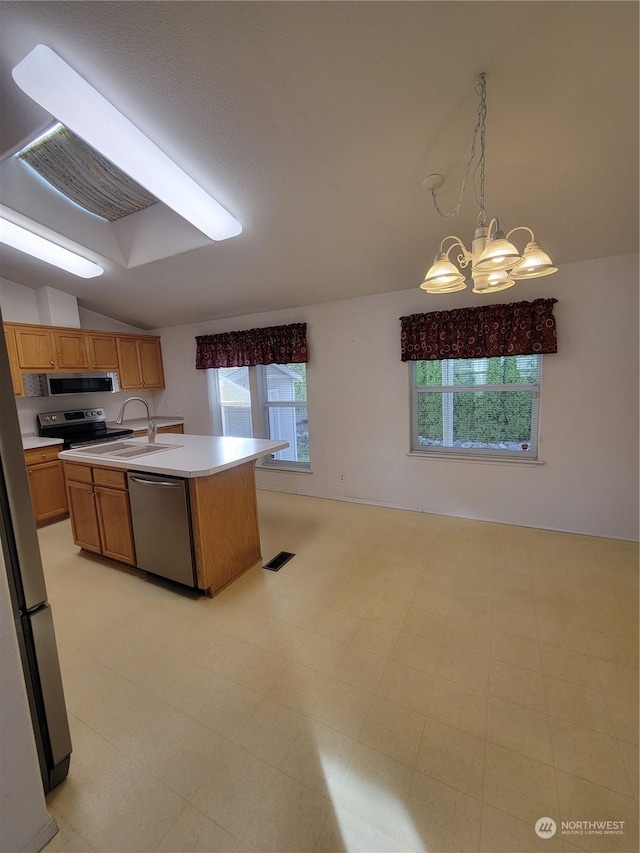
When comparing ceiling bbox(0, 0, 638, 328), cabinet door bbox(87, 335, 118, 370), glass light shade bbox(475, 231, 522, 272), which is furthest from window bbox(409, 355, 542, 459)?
cabinet door bbox(87, 335, 118, 370)

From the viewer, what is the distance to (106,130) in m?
1.80

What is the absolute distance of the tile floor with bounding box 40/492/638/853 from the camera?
1.13 meters

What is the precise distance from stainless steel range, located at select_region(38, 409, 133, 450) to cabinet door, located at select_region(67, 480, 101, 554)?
1.28 metres

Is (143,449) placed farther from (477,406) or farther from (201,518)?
(477,406)

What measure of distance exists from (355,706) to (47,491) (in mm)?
3763

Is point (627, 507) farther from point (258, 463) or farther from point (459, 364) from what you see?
point (258, 463)

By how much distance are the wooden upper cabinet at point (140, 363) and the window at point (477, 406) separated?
368 centimetres

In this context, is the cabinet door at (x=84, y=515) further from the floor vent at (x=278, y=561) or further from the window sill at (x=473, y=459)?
the window sill at (x=473, y=459)

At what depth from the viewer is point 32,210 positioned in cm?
263

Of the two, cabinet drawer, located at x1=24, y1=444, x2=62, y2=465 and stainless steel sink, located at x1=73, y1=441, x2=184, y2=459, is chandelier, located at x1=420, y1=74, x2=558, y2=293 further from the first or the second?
cabinet drawer, located at x1=24, y1=444, x2=62, y2=465

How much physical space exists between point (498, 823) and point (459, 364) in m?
3.04

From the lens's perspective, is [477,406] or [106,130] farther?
[477,406]

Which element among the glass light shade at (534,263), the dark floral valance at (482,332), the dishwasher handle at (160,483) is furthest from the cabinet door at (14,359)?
the glass light shade at (534,263)

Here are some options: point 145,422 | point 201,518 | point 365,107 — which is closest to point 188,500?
point 201,518
